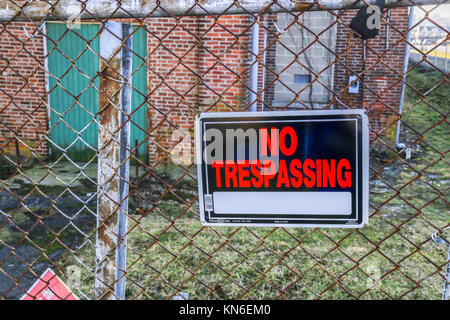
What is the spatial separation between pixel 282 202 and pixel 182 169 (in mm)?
4641

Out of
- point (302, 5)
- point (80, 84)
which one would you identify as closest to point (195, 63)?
point (80, 84)

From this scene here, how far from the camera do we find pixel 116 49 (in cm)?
165

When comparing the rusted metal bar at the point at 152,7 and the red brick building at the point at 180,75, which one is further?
the red brick building at the point at 180,75

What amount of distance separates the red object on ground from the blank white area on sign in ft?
2.94

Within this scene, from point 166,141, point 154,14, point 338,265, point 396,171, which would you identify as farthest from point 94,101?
point 154,14

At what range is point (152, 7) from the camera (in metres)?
1.57

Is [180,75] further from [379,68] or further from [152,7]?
A: [152,7]

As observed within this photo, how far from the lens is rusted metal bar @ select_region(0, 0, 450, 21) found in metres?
1.45

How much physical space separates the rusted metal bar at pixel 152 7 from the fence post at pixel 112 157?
0.26 feet

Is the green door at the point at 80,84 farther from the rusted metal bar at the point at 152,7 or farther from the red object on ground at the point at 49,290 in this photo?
the rusted metal bar at the point at 152,7

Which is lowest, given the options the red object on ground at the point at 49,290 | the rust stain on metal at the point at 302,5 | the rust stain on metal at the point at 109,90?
the red object on ground at the point at 49,290

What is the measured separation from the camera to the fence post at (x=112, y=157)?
5.46ft

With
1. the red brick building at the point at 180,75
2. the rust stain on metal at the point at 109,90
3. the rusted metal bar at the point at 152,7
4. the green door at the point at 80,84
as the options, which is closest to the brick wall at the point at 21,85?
the red brick building at the point at 180,75

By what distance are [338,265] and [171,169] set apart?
3.94m
